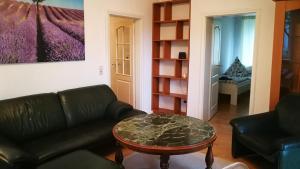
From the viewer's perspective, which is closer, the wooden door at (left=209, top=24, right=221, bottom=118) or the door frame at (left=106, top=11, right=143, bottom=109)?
the door frame at (left=106, top=11, right=143, bottom=109)

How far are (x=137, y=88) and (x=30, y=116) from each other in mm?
2338

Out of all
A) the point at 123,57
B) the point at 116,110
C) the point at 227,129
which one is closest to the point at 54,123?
the point at 116,110

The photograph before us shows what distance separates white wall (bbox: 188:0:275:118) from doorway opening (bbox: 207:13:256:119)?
0.90 feet

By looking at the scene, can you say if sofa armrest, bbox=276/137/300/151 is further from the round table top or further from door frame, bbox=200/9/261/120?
door frame, bbox=200/9/261/120

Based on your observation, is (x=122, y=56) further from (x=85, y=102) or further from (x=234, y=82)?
(x=234, y=82)

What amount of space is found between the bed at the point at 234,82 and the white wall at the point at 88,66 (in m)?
2.25

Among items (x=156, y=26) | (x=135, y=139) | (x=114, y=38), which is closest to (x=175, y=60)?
(x=156, y=26)

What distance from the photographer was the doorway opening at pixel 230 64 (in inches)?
201

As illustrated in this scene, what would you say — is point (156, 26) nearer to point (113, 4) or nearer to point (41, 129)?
point (113, 4)

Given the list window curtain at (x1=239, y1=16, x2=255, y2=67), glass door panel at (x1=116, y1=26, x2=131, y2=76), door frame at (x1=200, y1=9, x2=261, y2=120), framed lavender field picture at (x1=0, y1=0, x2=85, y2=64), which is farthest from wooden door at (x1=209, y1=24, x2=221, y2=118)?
window curtain at (x1=239, y1=16, x2=255, y2=67)

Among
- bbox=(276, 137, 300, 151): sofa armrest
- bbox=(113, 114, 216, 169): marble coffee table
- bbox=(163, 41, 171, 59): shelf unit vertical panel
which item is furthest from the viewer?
bbox=(163, 41, 171, 59): shelf unit vertical panel

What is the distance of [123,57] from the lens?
16.9 ft

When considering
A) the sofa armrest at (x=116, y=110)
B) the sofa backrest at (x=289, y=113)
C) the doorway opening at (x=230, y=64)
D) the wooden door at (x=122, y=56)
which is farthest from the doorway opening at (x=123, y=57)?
the sofa backrest at (x=289, y=113)

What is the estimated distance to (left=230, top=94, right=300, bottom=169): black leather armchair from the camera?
267 cm
